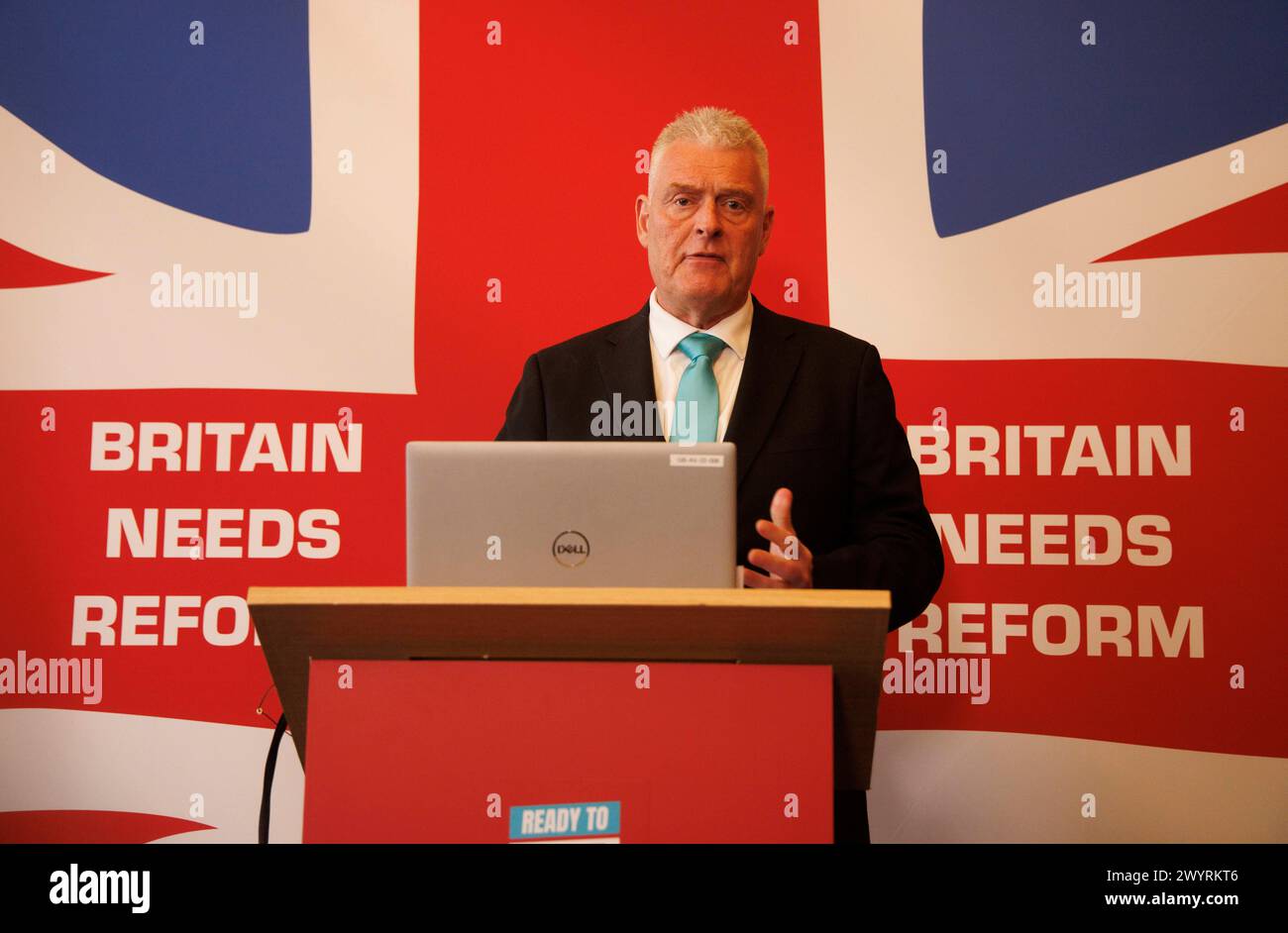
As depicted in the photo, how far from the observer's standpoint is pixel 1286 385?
3.24 m

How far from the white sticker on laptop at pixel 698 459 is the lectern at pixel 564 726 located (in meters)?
0.25

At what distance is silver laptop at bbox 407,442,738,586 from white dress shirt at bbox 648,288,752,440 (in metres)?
0.98

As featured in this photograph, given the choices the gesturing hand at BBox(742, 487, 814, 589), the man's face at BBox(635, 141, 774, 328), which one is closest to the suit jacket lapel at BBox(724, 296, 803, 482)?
the man's face at BBox(635, 141, 774, 328)

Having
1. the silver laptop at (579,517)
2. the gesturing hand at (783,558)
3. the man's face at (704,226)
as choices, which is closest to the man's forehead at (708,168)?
the man's face at (704,226)

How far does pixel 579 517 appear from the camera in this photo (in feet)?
5.51

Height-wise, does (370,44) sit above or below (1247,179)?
above

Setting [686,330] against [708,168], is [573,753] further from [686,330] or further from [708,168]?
[708,168]

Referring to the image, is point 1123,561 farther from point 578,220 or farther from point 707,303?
point 578,220

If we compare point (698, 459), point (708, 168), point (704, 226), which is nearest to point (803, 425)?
point (704, 226)

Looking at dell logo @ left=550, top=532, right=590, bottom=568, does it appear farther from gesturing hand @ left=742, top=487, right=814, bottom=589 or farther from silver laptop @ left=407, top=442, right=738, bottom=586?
gesturing hand @ left=742, top=487, right=814, bottom=589

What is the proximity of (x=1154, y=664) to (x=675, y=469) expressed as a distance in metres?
1.99

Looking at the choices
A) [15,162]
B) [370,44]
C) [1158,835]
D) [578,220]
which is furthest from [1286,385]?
[15,162]

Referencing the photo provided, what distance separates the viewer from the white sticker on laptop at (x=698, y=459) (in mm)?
1677

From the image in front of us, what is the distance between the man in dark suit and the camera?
250 centimetres
